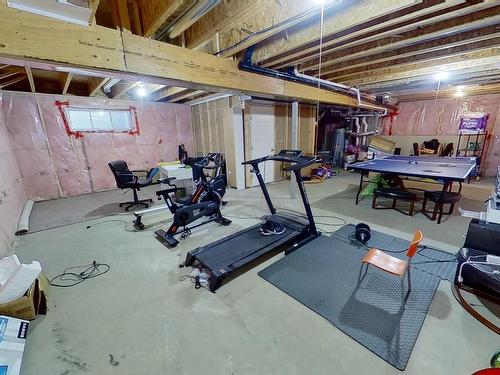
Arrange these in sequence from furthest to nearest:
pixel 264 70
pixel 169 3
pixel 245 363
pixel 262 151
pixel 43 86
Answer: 1. pixel 262 151
2. pixel 43 86
3. pixel 264 70
4. pixel 169 3
5. pixel 245 363

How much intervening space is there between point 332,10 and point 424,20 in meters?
0.96

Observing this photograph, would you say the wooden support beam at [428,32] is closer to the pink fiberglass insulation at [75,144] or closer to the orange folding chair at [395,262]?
the orange folding chair at [395,262]

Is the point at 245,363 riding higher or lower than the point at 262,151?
lower

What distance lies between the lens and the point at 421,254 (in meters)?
2.54

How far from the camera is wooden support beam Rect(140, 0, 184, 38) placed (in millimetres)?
1903

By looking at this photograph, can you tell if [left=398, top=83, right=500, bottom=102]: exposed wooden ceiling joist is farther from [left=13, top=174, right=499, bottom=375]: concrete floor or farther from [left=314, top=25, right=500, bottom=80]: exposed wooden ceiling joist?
[left=13, top=174, right=499, bottom=375]: concrete floor

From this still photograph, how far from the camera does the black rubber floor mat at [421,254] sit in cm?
224

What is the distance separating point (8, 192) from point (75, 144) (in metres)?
2.16

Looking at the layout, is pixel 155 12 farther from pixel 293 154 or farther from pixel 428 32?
pixel 428 32

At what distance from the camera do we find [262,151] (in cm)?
588

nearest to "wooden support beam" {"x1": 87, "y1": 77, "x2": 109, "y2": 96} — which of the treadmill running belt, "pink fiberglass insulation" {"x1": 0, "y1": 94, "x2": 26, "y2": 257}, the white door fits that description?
"pink fiberglass insulation" {"x1": 0, "y1": 94, "x2": 26, "y2": 257}

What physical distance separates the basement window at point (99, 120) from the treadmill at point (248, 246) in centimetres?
468

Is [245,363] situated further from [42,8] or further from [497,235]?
[42,8]

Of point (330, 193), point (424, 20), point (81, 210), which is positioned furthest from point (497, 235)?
point (81, 210)
